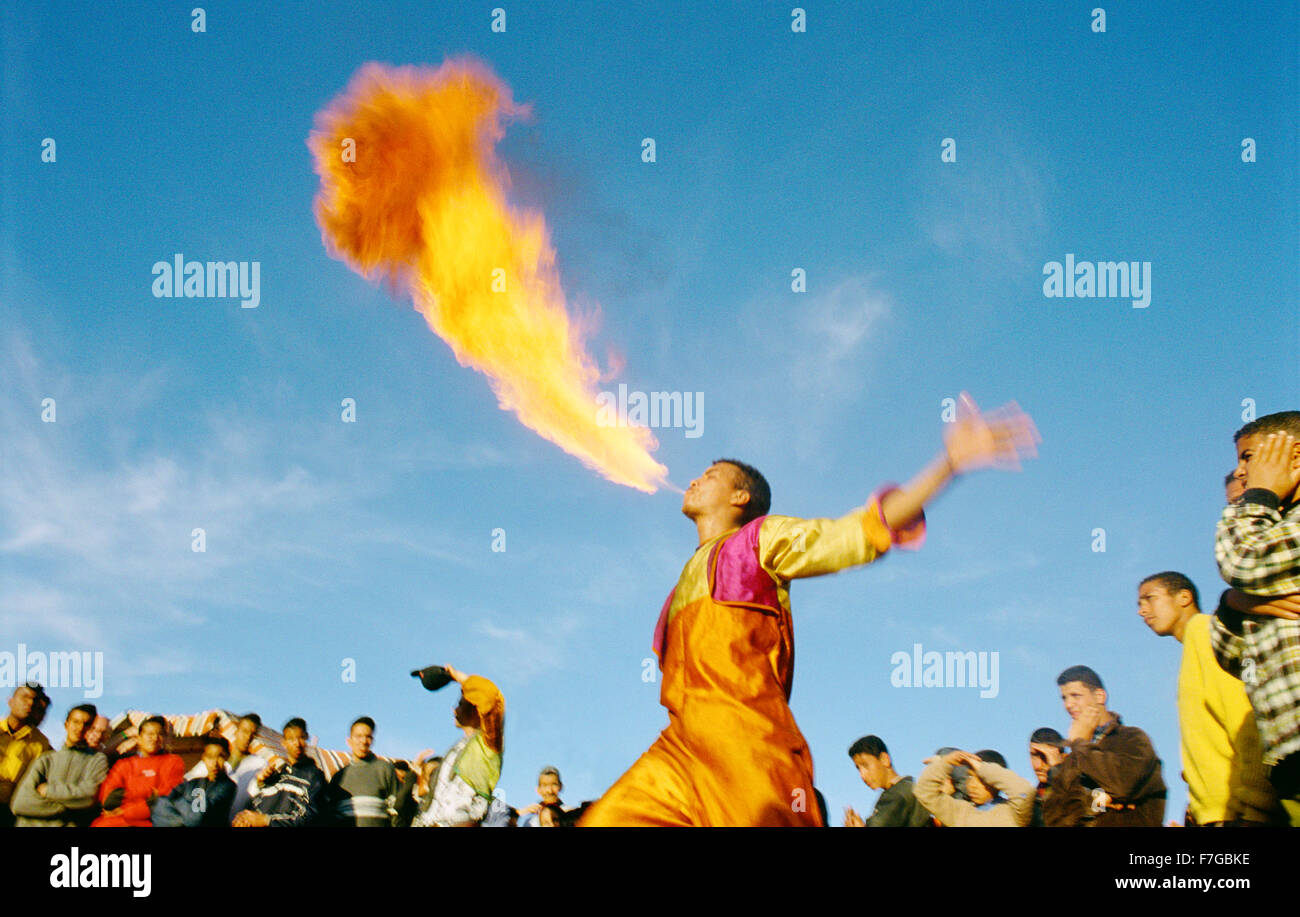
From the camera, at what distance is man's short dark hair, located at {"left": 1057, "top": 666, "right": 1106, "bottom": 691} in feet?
22.3

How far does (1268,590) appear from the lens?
636 cm

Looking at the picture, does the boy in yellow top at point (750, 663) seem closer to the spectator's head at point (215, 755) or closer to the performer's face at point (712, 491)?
the performer's face at point (712, 491)

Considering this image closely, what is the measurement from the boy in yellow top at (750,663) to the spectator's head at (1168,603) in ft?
4.06

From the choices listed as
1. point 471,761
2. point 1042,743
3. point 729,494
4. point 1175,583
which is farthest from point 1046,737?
point 471,761

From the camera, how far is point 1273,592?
6352 mm

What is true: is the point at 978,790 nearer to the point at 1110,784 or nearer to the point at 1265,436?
the point at 1110,784

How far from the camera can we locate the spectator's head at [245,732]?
7234 mm

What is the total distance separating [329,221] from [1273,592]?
19.5 feet

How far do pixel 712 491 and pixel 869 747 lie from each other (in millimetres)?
1735

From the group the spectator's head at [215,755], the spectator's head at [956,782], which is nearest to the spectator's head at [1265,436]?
the spectator's head at [956,782]

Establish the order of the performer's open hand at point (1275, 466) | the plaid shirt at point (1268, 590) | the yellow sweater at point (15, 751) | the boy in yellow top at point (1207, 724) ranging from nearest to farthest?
the plaid shirt at point (1268, 590) < the boy in yellow top at point (1207, 724) < the performer's open hand at point (1275, 466) < the yellow sweater at point (15, 751)
